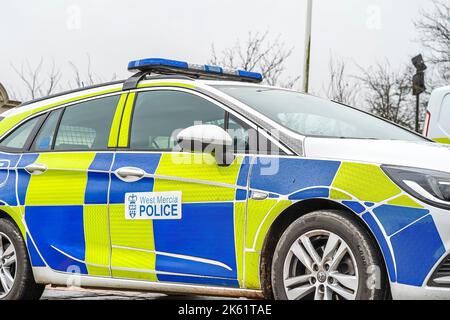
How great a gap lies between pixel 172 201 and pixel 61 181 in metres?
1.12

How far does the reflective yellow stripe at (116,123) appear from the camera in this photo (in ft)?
17.2

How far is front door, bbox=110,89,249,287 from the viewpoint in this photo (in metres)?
4.41

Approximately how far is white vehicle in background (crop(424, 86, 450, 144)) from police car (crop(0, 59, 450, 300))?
5.04 m

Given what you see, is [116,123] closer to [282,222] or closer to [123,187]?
[123,187]

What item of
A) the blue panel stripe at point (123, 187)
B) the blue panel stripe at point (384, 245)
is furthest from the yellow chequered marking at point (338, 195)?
the blue panel stripe at point (123, 187)

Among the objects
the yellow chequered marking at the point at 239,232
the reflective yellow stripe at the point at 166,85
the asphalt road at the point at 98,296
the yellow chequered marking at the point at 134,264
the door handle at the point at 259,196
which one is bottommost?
the asphalt road at the point at 98,296

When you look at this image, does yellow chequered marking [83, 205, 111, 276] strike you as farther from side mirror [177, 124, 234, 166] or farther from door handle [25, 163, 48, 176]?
side mirror [177, 124, 234, 166]

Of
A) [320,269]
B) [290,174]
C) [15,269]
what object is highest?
[290,174]

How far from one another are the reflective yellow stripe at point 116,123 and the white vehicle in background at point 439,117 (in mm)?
6092

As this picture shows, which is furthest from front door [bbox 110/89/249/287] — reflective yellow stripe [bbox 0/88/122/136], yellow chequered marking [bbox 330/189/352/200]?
reflective yellow stripe [bbox 0/88/122/136]

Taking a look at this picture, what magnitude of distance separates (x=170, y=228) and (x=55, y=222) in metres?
1.14

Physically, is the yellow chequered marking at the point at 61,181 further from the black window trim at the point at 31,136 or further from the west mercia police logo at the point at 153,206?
the west mercia police logo at the point at 153,206

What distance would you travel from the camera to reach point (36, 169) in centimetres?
562

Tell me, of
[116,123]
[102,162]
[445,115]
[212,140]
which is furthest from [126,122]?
[445,115]
